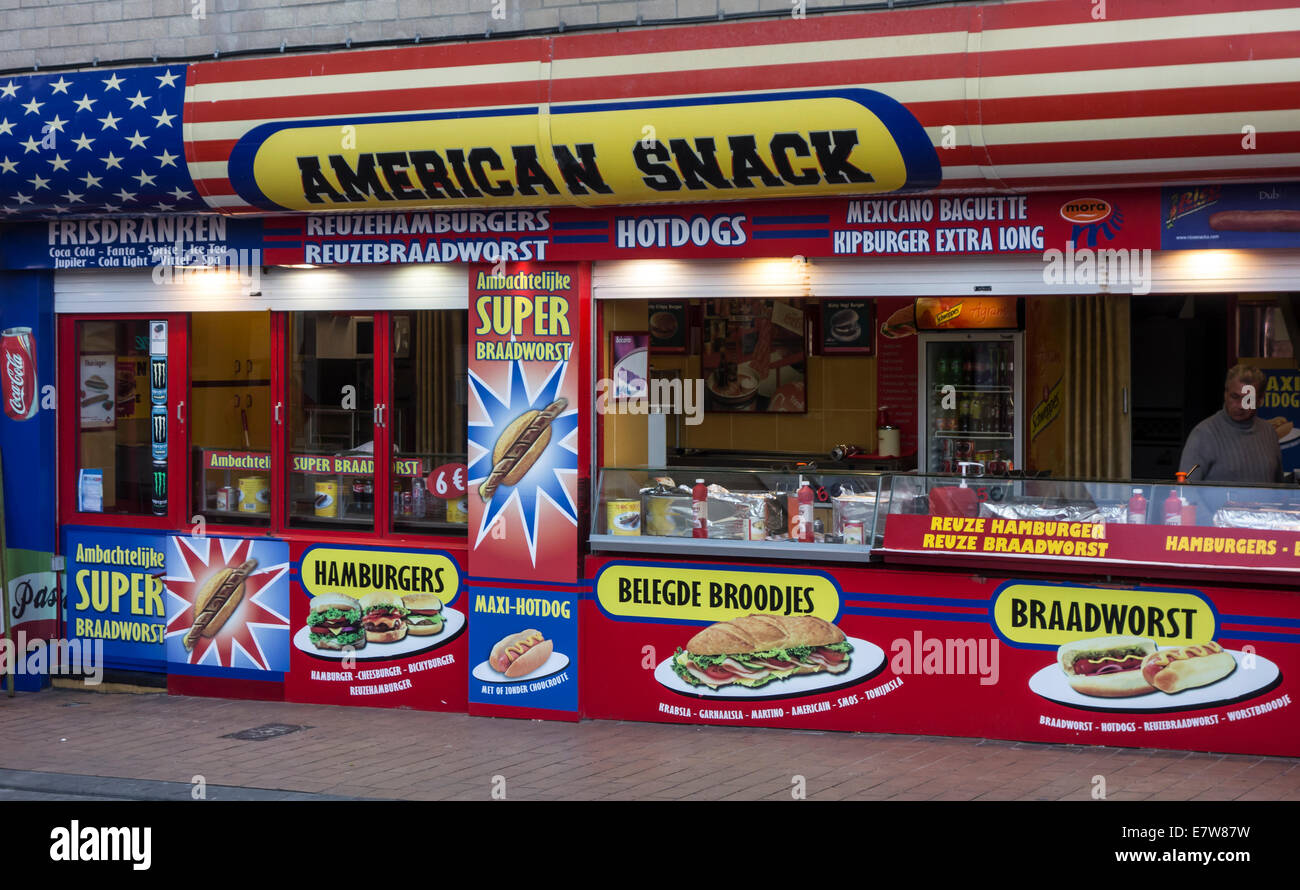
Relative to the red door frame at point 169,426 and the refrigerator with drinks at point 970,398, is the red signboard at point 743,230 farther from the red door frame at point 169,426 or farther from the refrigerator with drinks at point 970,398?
the refrigerator with drinks at point 970,398

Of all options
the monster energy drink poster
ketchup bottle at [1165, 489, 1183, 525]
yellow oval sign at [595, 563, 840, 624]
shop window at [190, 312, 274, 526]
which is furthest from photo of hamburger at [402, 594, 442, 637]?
ketchup bottle at [1165, 489, 1183, 525]

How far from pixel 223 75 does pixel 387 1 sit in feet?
3.57

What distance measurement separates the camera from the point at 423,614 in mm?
9180

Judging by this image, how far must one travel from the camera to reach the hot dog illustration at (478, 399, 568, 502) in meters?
8.77

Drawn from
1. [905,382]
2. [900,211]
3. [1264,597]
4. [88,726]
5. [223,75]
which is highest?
[223,75]

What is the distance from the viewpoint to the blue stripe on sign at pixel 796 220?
818 centimetres

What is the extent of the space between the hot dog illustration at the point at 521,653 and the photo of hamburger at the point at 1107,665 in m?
3.03

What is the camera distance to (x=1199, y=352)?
36.6 feet

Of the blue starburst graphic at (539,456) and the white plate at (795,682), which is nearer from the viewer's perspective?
the white plate at (795,682)

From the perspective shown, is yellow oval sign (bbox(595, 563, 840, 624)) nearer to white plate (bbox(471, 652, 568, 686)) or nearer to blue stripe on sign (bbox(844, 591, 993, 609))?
blue stripe on sign (bbox(844, 591, 993, 609))

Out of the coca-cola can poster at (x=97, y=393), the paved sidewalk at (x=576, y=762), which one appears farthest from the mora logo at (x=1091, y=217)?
the coca-cola can poster at (x=97, y=393)

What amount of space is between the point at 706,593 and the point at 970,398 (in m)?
3.88

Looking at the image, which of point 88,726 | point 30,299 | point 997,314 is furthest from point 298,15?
point 997,314

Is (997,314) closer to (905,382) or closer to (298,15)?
(905,382)
